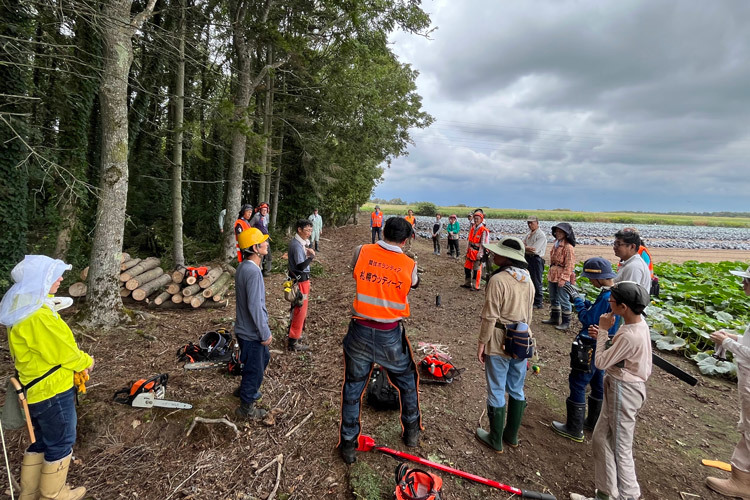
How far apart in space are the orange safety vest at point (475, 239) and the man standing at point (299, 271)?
18.6 ft

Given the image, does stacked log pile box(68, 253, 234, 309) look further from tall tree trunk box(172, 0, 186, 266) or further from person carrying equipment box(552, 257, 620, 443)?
person carrying equipment box(552, 257, 620, 443)

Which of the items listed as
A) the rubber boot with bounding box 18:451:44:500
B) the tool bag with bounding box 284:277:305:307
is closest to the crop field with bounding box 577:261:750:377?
the tool bag with bounding box 284:277:305:307

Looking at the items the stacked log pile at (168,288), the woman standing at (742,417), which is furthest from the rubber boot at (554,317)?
the stacked log pile at (168,288)

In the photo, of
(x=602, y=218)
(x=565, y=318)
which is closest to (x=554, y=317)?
(x=565, y=318)

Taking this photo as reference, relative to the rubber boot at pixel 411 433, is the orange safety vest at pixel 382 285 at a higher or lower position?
higher

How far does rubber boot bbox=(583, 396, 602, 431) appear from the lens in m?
4.00

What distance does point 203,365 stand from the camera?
184 inches

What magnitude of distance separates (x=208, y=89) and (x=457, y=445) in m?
16.4

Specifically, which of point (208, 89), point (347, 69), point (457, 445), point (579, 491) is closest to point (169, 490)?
point (457, 445)

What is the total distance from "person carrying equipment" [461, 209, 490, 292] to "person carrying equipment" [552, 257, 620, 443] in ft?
18.7

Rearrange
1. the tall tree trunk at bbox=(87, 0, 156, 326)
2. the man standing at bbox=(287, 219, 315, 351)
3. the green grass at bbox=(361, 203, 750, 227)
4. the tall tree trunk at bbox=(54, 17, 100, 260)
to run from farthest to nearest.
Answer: the green grass at bbox=(361, 203, 750, 227) < the tall tree trunk at bbox=(54, 17, 100, 260) < the man standing at bbox=(287, 219, 315, 351) < the tall tree trunk at bbox=(87, 0, 156, 326)

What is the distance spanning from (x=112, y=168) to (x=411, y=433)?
6122mm

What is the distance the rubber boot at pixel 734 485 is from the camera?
3.12 metres

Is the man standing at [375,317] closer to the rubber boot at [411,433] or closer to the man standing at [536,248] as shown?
the rubber boot at [411,433]
